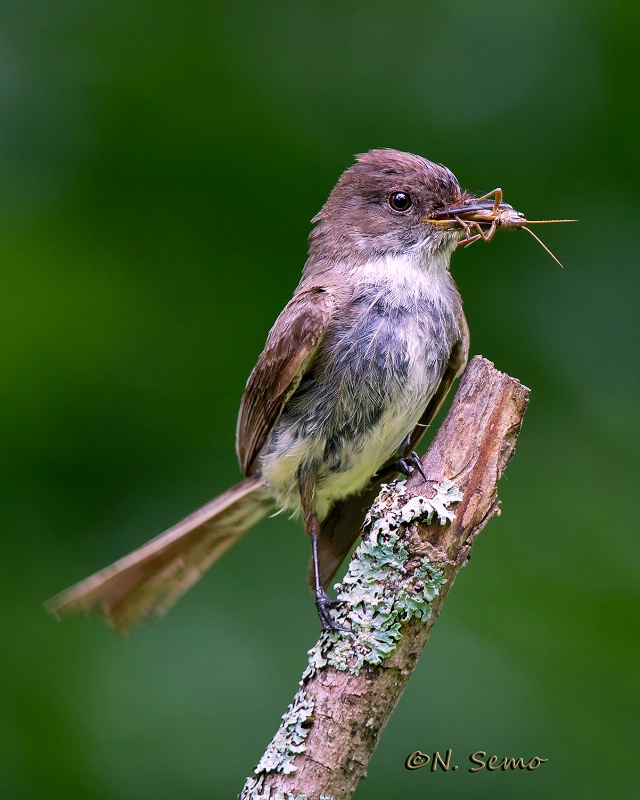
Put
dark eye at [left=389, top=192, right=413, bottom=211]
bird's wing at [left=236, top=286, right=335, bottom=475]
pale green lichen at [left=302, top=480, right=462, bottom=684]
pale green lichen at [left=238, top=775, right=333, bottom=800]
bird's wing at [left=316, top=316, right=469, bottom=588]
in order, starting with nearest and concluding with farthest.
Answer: pale green lichen at [left=238, top=775, right=333, bottom=800], pale green lichen at [left=302, top=480, right=462, bottom=684], bird's wing at [left=236, top=286, right=335, bottom=475], bird's wing at [left=316, top=316, right=469, bottom=588], dark eye at [left=389, top=192, right=413, bottom=211]

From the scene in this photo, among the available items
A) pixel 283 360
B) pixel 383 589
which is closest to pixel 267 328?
pixel 283 360

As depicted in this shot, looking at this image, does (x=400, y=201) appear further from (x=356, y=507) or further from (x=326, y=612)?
(x=326, y=612)

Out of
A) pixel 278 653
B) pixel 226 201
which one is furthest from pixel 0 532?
pixel 226 201

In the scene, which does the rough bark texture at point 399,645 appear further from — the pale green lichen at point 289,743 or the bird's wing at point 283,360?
the bird's wing at point 283,360

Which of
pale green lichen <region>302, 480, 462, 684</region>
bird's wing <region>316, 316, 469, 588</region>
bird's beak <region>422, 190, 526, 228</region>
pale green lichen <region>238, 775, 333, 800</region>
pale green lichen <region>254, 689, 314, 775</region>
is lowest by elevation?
pale green lichen <region>238, 775, 333, 800</region>

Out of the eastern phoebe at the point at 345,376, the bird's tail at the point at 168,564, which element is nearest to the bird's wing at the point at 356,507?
the eastern phoebe at the point at 345,376

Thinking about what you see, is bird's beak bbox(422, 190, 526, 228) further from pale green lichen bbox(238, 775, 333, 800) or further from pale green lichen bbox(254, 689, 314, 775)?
pale green lichen bbox(238, 775, 333, 800)

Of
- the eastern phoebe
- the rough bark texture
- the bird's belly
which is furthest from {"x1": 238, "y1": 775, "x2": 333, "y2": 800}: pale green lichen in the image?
the bird's belly
